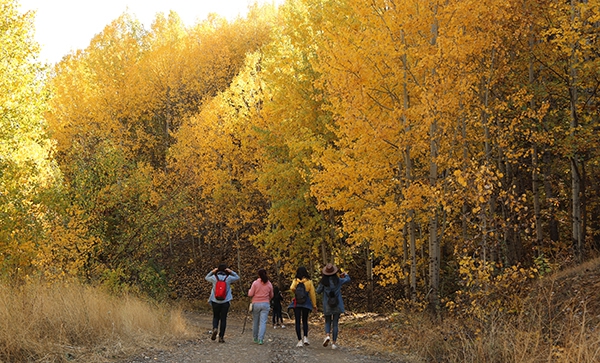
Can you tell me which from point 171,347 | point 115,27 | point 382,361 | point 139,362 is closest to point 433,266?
point 382,361

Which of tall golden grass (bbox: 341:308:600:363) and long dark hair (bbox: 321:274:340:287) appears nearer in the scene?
tall golden grass (bbox: 341:308:600:363)

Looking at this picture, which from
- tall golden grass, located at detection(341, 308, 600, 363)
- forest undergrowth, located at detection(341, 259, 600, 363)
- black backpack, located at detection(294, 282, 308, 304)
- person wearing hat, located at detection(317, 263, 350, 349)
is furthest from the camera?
black backpack, located at detection(294, 282, 308, 304)

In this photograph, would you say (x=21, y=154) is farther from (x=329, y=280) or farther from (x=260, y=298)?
(x=329, y=280)

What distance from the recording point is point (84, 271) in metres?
15.8

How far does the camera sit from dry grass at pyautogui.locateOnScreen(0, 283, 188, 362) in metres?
7.71

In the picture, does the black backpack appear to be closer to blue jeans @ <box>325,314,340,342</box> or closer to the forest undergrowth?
blue jeans @ <box>325,314,340,342</box>

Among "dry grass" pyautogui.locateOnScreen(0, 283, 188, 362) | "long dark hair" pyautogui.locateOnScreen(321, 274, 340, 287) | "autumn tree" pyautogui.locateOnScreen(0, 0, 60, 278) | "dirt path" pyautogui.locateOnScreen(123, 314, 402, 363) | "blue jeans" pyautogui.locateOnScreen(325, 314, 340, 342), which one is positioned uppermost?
"autumn tree" pyautogui.locateOnScreen(0, 0, 60, 278)

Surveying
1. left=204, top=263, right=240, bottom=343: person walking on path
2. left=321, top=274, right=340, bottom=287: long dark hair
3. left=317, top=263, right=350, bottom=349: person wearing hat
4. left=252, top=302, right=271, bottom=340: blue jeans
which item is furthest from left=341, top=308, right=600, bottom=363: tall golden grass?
left=204, top=263, right=240, bottom=343: person walking on path

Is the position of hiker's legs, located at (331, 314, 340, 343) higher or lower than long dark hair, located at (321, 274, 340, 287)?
lower

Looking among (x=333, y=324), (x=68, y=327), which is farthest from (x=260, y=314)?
(x=68, y=327)

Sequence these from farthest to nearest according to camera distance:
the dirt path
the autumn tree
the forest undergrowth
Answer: the autumn tree, the dirt path, the forest undergrowth

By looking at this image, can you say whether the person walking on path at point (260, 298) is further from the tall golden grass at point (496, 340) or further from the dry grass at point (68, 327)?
the tall golden grass at point (496, 340)

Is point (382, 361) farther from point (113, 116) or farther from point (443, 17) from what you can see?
point (113, 116)

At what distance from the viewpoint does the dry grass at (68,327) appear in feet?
25.3
